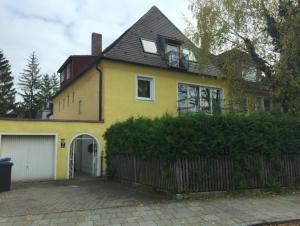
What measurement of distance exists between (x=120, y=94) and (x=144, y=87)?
1.86 metres

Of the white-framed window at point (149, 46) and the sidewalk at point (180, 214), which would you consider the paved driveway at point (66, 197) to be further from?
the white-framed window at point (149, 46)

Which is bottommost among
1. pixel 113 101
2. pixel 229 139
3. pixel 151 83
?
pixel 229 139

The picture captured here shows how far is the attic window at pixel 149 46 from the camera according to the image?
1904cm

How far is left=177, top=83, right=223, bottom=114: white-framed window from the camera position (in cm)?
1934

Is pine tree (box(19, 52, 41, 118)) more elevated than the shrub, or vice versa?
pine tree (box(19, 52, 41, 118))

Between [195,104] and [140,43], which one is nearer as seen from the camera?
[140,43]

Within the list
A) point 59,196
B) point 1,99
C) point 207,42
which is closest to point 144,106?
point 207,42

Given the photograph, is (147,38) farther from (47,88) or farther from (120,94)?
(47,88)

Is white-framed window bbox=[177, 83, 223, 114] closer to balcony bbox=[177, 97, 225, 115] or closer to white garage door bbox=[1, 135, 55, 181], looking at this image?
balcony bbox=[177, 97, 225, 115]

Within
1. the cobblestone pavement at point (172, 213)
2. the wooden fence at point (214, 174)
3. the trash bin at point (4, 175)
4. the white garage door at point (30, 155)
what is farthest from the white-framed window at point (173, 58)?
the trash bin at point (4, 175)

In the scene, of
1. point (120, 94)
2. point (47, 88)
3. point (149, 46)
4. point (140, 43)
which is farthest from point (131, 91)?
point (47, 88)

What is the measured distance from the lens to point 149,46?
63.5 ft

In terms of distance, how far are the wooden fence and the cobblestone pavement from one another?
62 cm

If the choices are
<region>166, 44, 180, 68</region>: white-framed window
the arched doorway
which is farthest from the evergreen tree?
the arched doorway
